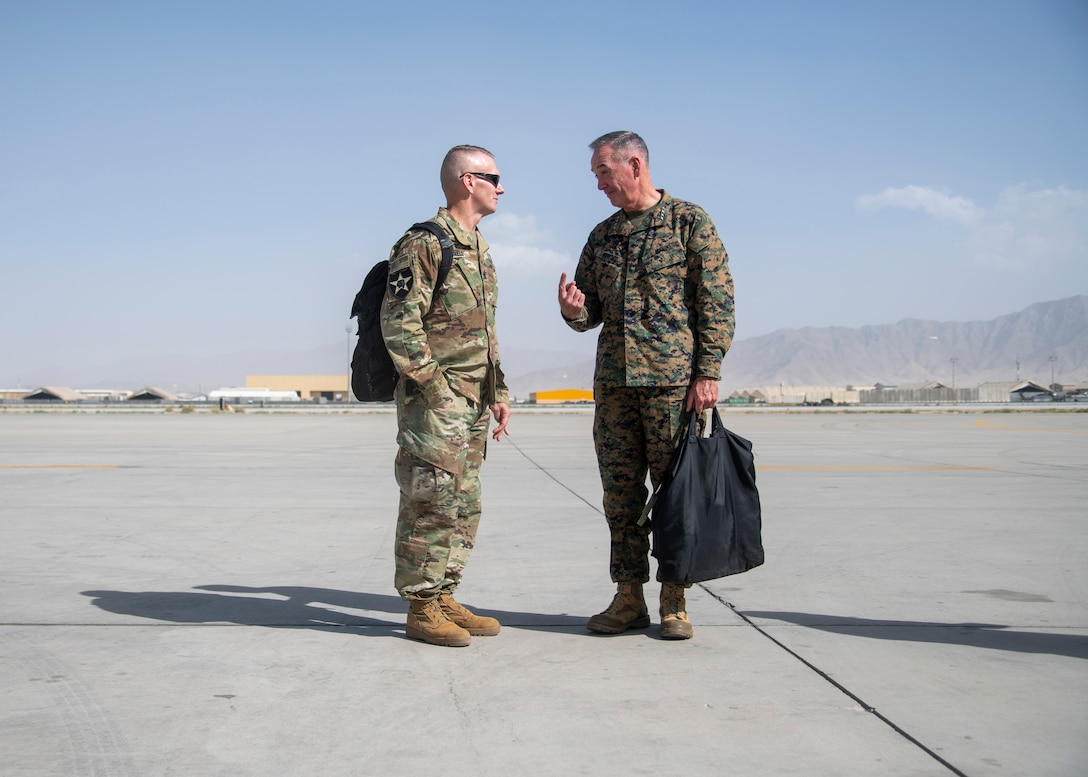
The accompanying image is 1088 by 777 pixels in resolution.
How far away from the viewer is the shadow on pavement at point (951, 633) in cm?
355

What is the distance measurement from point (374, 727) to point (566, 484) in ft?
23.5

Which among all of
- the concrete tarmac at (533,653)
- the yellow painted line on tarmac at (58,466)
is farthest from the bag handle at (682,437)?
the yellow painted line on tarmac at (58,466)

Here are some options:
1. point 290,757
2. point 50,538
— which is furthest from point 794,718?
point 50,538

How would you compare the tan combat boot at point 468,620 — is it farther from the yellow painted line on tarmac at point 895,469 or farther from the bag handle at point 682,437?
the yellow painted line on tarmac at point 895,469

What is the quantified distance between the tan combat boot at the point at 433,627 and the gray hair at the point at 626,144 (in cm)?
196

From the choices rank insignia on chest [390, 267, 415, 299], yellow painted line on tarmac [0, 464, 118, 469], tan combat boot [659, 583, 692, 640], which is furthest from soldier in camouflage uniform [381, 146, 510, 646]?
yellow painted line on tarmac [0, 464, 118, 469]

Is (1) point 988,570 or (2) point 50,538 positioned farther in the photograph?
(2) point 50,538

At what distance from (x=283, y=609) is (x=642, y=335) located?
197 centimetres

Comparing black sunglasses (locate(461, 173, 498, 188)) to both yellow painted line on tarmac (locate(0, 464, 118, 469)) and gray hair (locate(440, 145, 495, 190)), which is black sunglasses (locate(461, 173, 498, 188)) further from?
yellow painted line on tarmac (locate(0, 464, 118, 469))

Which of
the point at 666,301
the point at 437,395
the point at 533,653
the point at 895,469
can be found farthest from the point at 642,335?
the point at 895,469

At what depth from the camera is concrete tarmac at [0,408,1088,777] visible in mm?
2482

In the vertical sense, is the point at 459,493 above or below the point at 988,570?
above

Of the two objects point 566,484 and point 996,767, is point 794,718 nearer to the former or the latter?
point 996,767

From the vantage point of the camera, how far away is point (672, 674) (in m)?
3.22
